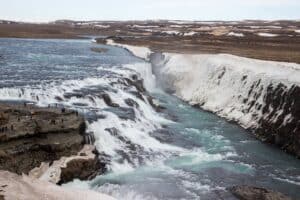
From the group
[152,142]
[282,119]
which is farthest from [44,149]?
[282,119]

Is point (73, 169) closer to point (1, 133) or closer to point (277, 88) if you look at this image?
point (1, 133)

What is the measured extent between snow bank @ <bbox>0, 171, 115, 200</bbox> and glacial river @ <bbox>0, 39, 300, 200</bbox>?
2.03m

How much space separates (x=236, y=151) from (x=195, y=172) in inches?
189

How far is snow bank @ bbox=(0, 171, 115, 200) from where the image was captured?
49.2 ft

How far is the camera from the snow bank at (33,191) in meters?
15.0

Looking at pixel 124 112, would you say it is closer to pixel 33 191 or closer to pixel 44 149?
pixel 44 149

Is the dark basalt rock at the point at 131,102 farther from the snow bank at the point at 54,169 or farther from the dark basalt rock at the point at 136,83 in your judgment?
the snow bank at the point at 54,169

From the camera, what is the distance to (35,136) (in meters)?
19.5

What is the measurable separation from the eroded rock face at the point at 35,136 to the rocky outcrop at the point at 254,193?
23.5ft

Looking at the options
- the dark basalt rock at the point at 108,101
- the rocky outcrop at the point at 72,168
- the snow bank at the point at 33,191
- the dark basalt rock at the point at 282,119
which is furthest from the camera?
the dark basalt rock at the point at 108,101

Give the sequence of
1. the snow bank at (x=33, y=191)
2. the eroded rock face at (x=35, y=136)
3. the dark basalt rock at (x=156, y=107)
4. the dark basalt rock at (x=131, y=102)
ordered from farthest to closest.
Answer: the dark basalt rock at (x=156, y=107) → the dark basalt rock at (x=131, y=102) → the eroded rock face at (x=35, y=136) → the snow bank at (x=33, y=191)

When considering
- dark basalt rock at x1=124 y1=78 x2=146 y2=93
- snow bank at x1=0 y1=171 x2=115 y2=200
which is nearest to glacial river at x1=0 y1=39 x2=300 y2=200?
dark basalt rock at x1=124 y1=78 x2=146 y2=93

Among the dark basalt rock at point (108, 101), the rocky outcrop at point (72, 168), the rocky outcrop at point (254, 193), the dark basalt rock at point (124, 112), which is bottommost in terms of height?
the rocky outcrop at point (254, 193)

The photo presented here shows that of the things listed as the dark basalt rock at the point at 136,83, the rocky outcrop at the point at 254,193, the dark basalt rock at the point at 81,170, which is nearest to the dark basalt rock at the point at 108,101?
the dark basalt rock at the point at 136,83
